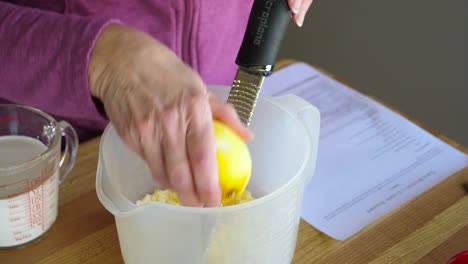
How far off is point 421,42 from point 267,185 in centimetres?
88

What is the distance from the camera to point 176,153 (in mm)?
471

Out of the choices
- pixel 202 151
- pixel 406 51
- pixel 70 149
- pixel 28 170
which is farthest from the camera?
pixel 406 51

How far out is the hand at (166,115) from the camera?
1.55ft

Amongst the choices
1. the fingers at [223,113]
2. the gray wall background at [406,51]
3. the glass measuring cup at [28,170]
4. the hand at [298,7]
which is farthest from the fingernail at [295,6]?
the gray wall background at [406,51]

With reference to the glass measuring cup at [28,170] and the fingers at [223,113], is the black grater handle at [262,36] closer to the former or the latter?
the fingers at [223,113]

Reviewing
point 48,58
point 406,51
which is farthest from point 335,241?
point 406,51

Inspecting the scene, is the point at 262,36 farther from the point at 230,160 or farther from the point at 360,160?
the point at 360,160

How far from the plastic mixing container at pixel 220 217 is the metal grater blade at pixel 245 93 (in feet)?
0.16

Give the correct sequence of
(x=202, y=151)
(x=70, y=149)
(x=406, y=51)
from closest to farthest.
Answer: (x=202, y=151)
(x=70, y=149)
(x=406, y=51)

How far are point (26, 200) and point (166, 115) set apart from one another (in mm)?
211

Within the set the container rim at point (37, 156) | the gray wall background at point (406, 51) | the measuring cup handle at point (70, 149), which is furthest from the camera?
the gray wall background at point (406, 51)

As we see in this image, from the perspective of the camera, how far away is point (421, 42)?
4.53 feet

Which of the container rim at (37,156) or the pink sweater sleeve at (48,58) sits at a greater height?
the pink sweater sleeve at (48,58)

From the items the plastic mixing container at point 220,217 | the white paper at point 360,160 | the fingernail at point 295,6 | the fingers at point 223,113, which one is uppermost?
the fingernail at point 295,6
